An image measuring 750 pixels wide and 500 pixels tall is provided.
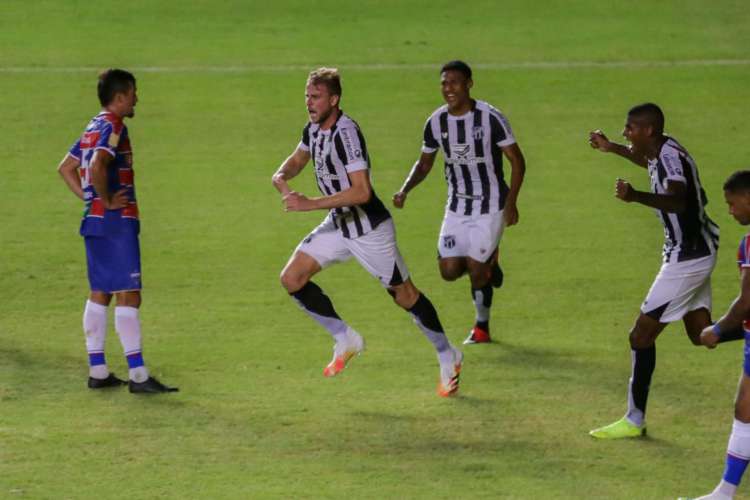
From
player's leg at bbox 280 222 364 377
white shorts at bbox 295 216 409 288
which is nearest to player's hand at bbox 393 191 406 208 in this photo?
white shorts at bbox 295 216 409 288

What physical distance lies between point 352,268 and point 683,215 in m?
6.24

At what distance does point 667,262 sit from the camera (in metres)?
9.97

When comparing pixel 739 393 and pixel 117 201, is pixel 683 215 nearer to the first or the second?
pixel 739 393

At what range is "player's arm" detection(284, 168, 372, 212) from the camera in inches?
410

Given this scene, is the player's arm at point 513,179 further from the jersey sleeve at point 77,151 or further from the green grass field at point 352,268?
the jersey sleeve at point 77,151

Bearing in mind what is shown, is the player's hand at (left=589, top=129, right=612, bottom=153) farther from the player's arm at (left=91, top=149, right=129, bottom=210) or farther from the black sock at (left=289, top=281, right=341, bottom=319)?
the player's arm at (left=91, top=149, right=129, bottom=210)

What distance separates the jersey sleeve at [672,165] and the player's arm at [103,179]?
13.0ft

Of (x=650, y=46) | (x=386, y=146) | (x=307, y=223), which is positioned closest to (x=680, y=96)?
(x=650, y=46)

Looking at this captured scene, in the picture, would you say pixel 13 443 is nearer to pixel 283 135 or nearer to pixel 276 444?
pixel 276 444

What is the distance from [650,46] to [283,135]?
9.47 meters

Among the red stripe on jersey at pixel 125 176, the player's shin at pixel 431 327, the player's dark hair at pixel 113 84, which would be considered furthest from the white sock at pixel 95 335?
the player's shin at pixel 431 327

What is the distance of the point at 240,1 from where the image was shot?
32.5 m

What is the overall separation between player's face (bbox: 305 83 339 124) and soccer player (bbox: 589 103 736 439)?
2.24 meters

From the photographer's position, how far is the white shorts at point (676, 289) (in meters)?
9.84
